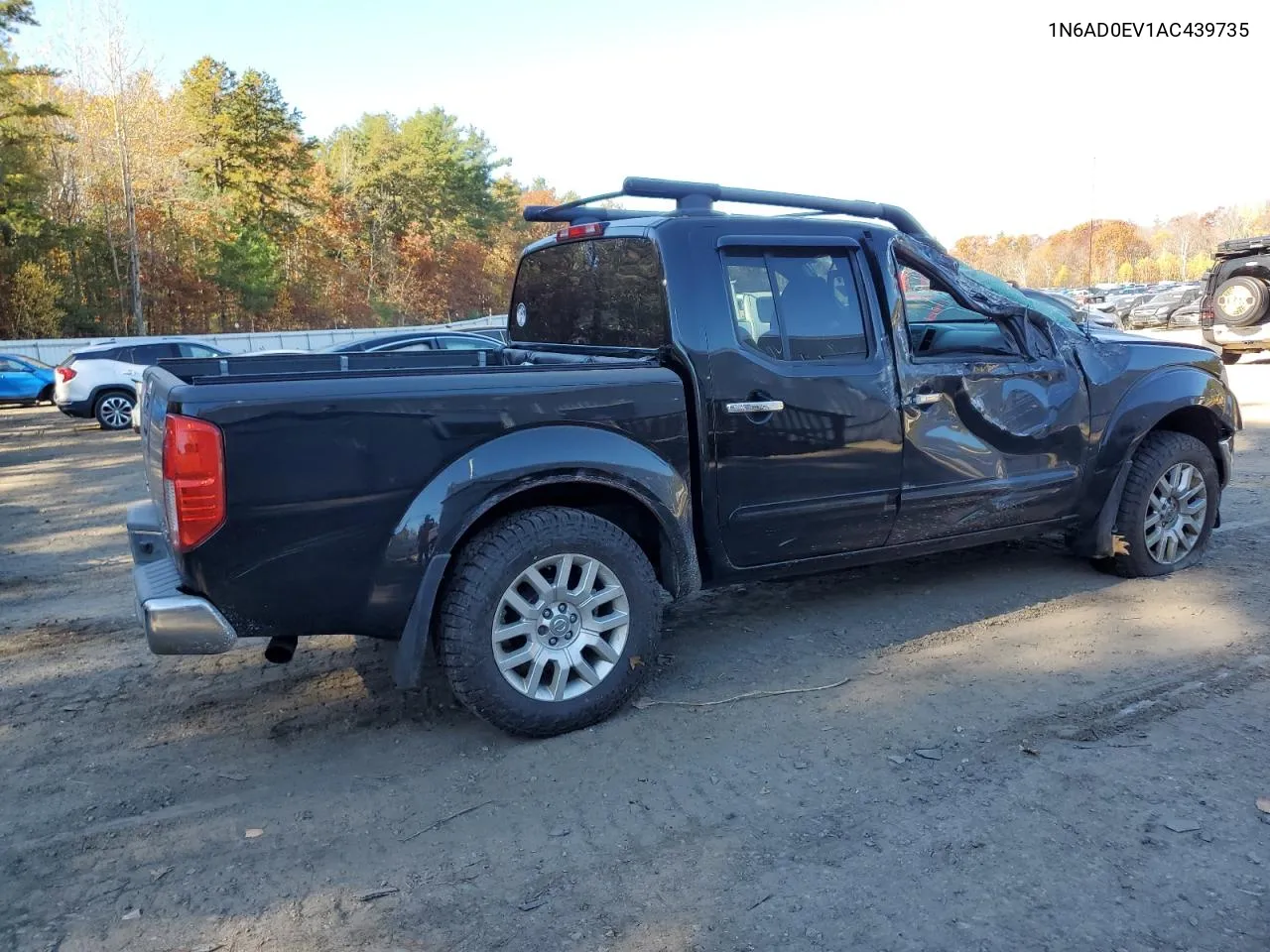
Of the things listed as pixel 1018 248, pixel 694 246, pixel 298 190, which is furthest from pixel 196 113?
pixel 1018 248

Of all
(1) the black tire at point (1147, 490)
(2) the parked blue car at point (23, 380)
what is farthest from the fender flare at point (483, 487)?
(2) the parked blue car at point (23, 380)

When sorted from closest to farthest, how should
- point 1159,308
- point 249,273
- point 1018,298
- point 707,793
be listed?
point 707,793 < point 1018,298 < point 1159,308 < point 249,273

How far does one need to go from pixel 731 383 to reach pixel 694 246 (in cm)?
61

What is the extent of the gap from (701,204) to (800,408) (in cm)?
101

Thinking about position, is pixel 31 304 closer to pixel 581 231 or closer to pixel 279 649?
pixel 581 231

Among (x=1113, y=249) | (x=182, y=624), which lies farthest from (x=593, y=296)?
(x=1113, y=249)

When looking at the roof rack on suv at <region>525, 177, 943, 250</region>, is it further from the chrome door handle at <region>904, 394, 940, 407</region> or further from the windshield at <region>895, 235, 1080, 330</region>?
the chrome door handle at <region>904, 394, 940, 407</region>

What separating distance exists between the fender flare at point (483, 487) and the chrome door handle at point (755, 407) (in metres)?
0.41

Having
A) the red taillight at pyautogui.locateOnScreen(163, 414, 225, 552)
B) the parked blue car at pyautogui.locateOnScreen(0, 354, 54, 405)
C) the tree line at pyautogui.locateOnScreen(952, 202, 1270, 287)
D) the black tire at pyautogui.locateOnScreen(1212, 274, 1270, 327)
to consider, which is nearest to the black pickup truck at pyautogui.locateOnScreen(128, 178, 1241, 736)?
the red taillight at pyautogui.locateOnScreen(163, 414, 225, 552)

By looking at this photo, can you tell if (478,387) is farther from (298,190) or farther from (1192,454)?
(298,190)

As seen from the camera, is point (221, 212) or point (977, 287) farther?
point (221, 212)

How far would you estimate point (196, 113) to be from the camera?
155ft

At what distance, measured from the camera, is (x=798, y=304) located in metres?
4.33

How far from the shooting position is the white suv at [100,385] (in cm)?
1723
